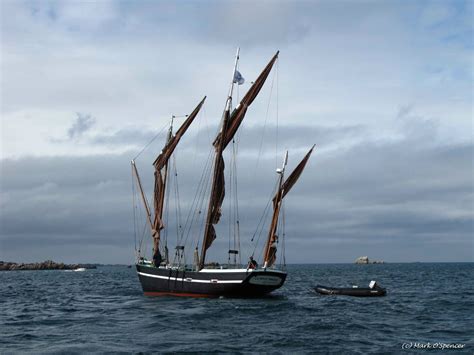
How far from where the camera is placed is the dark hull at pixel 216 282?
55.8 meters

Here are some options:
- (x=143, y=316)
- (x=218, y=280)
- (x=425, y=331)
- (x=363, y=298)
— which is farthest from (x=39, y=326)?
(x=363, y=298)

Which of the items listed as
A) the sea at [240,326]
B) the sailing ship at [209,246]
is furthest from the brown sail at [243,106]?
the sea at [240,326]

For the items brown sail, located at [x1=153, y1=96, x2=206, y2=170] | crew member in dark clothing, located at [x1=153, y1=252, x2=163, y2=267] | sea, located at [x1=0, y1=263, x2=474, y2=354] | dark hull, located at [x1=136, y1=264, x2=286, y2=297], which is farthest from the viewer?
brown sail, located at [x1=153, y1=96, x2=206, y2=170]

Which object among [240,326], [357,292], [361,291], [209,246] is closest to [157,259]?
[209,246]

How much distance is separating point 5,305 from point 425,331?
139 ft

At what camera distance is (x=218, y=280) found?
57.0m

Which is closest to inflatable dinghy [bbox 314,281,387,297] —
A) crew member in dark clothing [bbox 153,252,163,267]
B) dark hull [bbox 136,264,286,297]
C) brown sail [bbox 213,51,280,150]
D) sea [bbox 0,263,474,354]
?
sea [bbox 0,263,474,354]

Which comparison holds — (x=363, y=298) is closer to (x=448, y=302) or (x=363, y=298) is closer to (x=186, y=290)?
(x=448, y=302)

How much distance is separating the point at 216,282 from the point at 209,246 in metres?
5.71

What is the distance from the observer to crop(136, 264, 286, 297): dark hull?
5580cm

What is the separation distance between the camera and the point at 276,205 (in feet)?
197

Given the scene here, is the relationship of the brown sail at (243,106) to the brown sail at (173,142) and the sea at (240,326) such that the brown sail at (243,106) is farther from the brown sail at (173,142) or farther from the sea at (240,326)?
the sea at (240,326)

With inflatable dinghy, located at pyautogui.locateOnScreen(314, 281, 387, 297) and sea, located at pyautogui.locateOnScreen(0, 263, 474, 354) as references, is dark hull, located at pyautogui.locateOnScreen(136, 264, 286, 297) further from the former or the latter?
inflatable dinghy, located at pyautogui.locateOnScreen(314, 281, 387, 297)

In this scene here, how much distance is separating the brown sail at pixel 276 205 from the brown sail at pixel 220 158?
20.3ft
